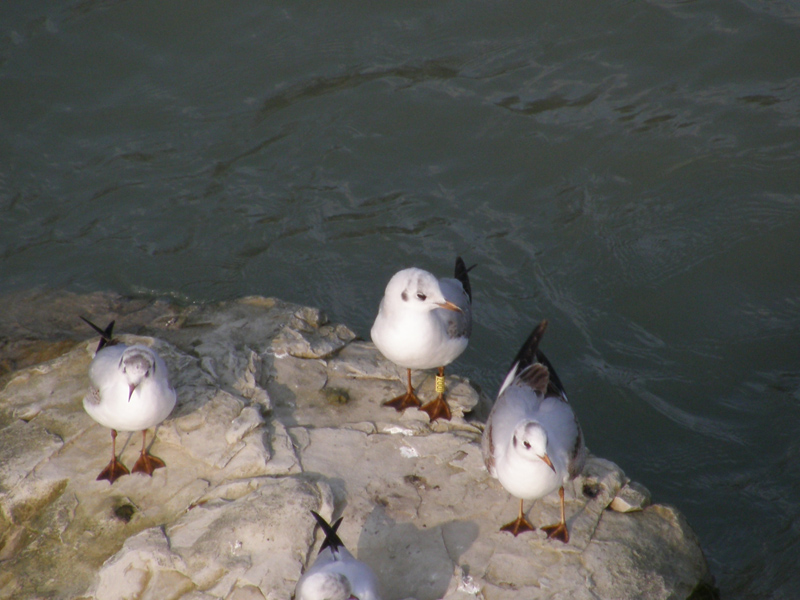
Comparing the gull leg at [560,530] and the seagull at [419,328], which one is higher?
the seagull at [419,328]

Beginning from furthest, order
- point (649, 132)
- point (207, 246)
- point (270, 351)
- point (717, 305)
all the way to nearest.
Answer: point (649, 132)
point (207, 246)
point (717, 305)
point (270, 351)

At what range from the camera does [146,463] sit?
502 centimetres

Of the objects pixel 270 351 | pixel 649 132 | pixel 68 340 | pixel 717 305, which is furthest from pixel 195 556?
pixel 649 132

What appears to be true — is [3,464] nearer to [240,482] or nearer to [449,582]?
[240,482]

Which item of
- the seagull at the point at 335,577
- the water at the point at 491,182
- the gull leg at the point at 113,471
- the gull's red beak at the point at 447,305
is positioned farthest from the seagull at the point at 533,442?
the gull leg at the point at 113,471

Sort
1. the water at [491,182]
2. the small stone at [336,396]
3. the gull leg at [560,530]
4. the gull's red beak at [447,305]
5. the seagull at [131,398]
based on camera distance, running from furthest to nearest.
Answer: the water at [491,182] < the small stone at [336,396] < the gull's red beak at [447,305] < the seagull at [131,398] < the gull leg at [560,530]

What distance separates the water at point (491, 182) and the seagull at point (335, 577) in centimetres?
297

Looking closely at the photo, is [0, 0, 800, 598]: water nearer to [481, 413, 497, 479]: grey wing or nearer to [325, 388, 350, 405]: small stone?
[325, 388, 350, 405]: small stone

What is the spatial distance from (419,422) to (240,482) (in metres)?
1.36

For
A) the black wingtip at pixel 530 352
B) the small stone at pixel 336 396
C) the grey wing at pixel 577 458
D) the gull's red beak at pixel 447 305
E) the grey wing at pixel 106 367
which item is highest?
the gull's red beak at pixel 447 305

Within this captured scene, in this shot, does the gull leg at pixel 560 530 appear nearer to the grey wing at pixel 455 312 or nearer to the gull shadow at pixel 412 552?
the gull shadow at pixel 412 552

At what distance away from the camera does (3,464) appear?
5.00 meters

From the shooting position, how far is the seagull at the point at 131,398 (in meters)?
Answer: 4.86

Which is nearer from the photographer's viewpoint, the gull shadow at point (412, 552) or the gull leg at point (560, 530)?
the gull shadow at point (412, 552)
